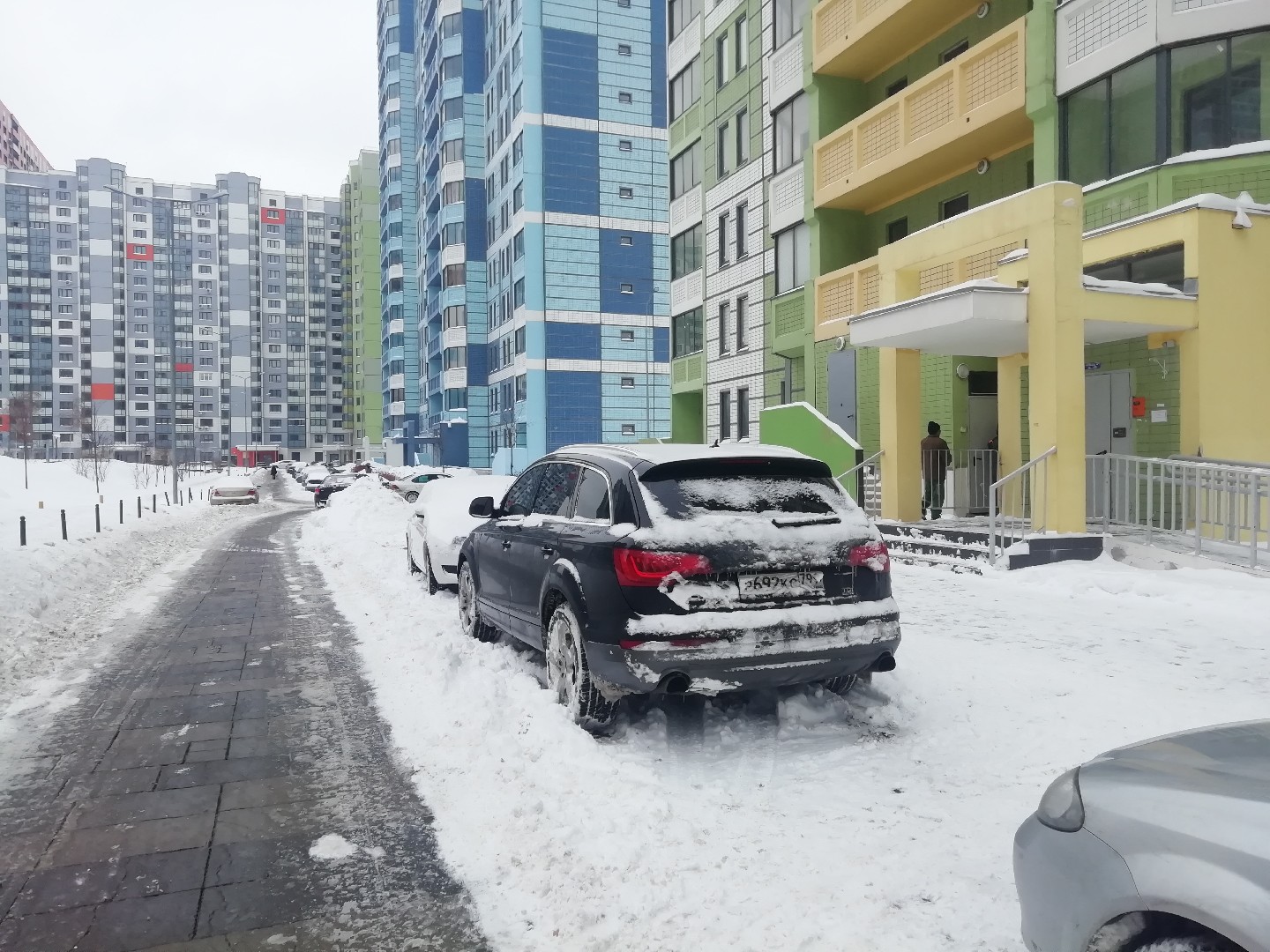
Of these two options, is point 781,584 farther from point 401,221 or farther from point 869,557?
point 401,221

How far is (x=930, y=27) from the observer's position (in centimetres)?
1909

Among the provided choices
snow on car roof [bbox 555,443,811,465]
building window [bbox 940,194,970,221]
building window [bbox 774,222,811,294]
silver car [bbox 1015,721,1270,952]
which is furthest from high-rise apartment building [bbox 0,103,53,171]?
silver car [bbox 1015,721,1270,952]

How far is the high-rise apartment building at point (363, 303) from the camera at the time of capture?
9975 centimetres

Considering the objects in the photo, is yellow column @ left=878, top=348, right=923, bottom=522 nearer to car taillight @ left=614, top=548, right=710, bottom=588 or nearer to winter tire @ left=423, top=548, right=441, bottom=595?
winter tire @ left=423, top=548, right=441, bottom=595

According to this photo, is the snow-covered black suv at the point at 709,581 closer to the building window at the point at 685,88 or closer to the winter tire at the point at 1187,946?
the winter tire at the point at 1187,946

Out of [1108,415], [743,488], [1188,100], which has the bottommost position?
[743,488]

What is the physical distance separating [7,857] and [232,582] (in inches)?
362

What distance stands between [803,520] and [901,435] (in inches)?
430

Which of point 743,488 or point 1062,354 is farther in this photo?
point 1062,354

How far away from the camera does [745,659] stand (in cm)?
477

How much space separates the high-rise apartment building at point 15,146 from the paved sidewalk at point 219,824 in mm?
165018

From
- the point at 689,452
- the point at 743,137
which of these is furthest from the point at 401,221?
the point at 689,452

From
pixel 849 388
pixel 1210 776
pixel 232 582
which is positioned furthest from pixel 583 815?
pixel 849 388

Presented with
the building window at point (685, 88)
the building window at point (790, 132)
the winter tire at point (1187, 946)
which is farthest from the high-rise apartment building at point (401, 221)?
the winter tire at point (1187, 946)
